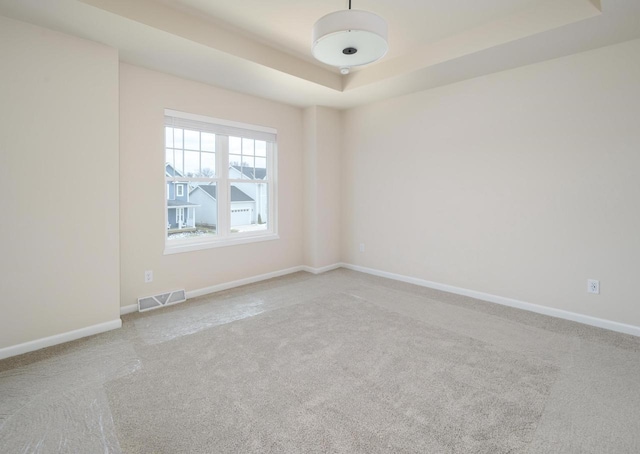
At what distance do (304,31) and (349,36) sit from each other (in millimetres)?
1275

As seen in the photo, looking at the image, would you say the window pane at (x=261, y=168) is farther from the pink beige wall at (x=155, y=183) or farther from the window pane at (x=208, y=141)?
the window pane at (x=208, y=141)

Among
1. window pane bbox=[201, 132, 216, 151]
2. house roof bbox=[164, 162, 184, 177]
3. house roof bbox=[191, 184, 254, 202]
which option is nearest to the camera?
house roof bbox=[164, 162, 184, 177]

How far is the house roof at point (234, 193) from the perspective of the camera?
3988mm

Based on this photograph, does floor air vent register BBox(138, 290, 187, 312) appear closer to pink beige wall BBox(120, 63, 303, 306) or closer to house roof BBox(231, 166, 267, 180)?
pink beige wall BBox(120, 63, 303, 306)

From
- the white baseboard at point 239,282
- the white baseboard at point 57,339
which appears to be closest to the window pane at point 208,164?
the white baseboard at point 239,282

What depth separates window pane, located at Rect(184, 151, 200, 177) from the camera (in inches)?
147

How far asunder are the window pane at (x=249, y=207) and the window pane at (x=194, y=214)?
0.27 metres

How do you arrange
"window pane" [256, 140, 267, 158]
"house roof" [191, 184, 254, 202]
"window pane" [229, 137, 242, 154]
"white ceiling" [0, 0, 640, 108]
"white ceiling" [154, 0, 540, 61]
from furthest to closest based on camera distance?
1. "window pane" [256, 140, 267, 158]
2. "window pane" [229, 137, 242, 154]
3. "house roof" [191, 184, 254, 202]
4. "white ceiling" [154, 0, 540, 61]
5. "white ceiling" [0, 0, 640, 108]

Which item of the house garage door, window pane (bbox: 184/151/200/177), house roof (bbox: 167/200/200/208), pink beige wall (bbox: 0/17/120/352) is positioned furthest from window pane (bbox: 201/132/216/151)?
pink beige wall (bbox: 0/17/120/352)

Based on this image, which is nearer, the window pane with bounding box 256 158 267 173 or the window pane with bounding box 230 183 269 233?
the window pane with bounding box 230 183 269 233

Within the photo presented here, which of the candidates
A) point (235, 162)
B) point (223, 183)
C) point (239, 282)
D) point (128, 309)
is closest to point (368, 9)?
point (235, 162)

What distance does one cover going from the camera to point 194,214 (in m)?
3.94

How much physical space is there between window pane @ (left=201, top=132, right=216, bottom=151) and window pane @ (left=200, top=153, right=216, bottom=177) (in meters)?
0.07

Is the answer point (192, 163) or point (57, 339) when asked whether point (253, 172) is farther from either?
point (57, 339)
